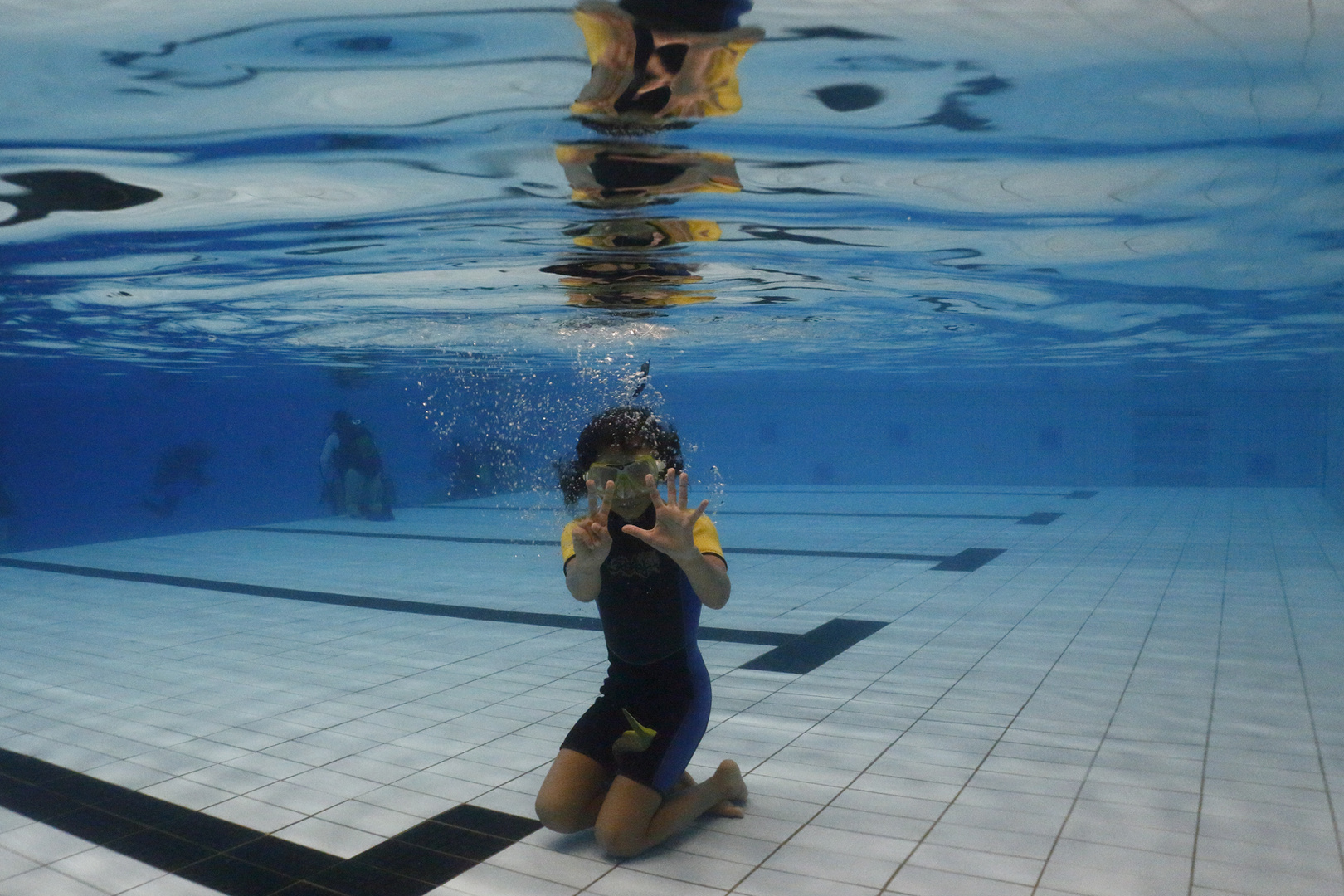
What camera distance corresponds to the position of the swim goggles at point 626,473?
12.4 feet

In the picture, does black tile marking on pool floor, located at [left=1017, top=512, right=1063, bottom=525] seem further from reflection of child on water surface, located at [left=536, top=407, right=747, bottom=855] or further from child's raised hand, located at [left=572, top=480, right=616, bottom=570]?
child's raised hand, located at [left=572, top=480, right=616, bottom=570]

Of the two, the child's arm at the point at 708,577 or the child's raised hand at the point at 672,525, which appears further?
the child's arm at the point at 708,577

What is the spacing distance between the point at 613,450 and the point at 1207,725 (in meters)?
4.54

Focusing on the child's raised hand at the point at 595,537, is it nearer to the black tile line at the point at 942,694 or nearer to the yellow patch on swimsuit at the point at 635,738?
the yellow patch on swimsuit at the point at 635,738

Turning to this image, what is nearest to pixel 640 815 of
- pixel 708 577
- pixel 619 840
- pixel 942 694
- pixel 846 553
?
pixel 619 840

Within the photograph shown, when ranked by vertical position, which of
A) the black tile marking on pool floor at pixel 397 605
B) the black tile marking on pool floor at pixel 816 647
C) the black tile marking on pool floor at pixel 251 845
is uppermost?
the black tile marking on pool floor at pixel 251 845

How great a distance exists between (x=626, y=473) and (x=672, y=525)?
36cm

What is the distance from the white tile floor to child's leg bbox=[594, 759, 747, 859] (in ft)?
0.37

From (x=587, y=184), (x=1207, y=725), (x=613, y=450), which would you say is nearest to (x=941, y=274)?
(x=587, y=184)

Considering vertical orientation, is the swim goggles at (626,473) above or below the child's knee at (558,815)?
above

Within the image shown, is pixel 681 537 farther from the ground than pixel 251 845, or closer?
farther from the ground

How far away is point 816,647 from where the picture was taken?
8.05 meters

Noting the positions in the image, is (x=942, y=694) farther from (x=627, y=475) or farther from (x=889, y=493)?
(x=889, y=493)

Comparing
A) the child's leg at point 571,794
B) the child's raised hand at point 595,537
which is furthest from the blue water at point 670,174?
the child's leg at point 571,794
